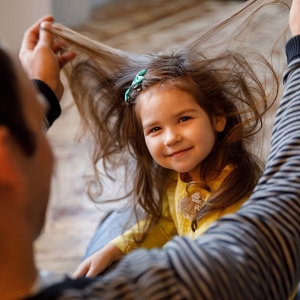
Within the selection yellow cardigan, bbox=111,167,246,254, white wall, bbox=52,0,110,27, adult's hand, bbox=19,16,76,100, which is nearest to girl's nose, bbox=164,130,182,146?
yellow cardigan, bbox=111,167,246,254

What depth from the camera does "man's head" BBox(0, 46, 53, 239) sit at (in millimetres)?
565

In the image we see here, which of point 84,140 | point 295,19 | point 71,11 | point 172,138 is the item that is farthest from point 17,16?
point 295,19

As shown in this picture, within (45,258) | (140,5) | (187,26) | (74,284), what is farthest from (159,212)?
(140,5)

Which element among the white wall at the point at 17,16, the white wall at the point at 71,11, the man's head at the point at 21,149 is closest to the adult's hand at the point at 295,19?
the man's head at the point at 21,149

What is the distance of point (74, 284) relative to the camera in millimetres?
631

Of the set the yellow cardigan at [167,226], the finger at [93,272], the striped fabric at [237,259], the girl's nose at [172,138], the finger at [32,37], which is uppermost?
the finger at [32,37]

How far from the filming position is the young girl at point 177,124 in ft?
3.47

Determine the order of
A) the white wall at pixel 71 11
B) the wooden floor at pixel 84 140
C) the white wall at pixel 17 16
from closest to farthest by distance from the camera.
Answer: the wooden floor at pixel 84 140 → the white wall at pixel 17 16 → the white wall at pixel 71 11

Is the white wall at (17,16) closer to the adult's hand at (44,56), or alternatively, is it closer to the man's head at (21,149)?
the adult's hand at (44,56)

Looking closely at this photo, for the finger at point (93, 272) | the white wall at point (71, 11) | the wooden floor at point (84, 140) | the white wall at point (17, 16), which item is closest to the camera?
the finger at point (93, 272)

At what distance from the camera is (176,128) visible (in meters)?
1.05

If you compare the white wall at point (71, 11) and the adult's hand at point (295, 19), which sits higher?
the white wall at point (71, 11)

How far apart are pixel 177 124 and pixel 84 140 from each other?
552 millimetres

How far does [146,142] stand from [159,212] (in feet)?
0.57
